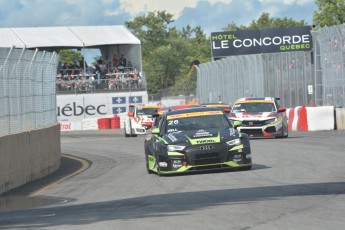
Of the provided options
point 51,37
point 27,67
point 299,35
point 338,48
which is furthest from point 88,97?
point 27,67

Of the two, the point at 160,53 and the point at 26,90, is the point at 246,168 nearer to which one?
the point at 26,90

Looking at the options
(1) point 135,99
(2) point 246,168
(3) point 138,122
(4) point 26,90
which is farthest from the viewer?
(1) point 135,99

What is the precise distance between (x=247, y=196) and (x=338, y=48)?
26544 millimetres

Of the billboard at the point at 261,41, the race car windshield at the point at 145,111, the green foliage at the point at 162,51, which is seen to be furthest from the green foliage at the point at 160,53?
the race car windshield at the point at 145,111

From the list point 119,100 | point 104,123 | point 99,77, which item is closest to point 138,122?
point 104,123

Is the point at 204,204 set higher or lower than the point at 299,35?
lower

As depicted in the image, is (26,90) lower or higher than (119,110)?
higher

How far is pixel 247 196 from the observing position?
1308cm

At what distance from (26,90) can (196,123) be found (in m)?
4.49

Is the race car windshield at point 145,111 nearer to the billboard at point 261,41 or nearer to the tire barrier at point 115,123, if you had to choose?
the tire barrier at point 115,123

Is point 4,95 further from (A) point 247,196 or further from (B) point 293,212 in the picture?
(B) point 293,212

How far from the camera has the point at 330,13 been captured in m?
78.7

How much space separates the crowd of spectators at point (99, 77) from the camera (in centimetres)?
5734

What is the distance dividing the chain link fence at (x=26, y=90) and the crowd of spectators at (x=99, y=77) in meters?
32.1
